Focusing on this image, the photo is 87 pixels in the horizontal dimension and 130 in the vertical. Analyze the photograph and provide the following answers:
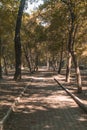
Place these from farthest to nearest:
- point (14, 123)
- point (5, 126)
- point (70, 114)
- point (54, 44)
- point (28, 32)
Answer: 1. point (28, 32)
2. point (54, 44)
3. point (70, 114)
4. point (14, 123)
5. point (5, 126)

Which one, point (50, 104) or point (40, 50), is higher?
point (40, 50)

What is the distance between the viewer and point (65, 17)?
2467cm

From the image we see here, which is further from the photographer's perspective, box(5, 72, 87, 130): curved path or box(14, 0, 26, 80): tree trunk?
box(14, 0, 26, 80): tree trunk

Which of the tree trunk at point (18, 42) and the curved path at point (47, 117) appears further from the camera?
the tree trunk at point (18, 42)

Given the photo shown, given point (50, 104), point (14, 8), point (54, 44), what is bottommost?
point (50, 104)

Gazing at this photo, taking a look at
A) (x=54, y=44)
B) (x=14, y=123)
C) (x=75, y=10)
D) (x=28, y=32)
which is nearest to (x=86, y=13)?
(x=75, y=10)

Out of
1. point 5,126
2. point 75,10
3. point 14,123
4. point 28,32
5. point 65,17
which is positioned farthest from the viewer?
point 28,32

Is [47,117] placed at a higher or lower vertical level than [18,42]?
lower

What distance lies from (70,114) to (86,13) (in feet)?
32.2

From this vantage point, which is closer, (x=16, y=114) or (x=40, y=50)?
(x=16, y=114)

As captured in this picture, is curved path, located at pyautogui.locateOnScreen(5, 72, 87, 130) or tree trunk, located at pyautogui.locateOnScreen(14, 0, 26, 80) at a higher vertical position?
tree trunk, located at pyautogui.locateOnScreen(14, 0, 26, 80)

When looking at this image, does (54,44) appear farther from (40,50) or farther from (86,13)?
(40,50)

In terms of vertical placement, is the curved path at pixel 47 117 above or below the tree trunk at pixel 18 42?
below

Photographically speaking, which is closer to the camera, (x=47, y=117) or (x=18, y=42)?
(x=47, y=117)
